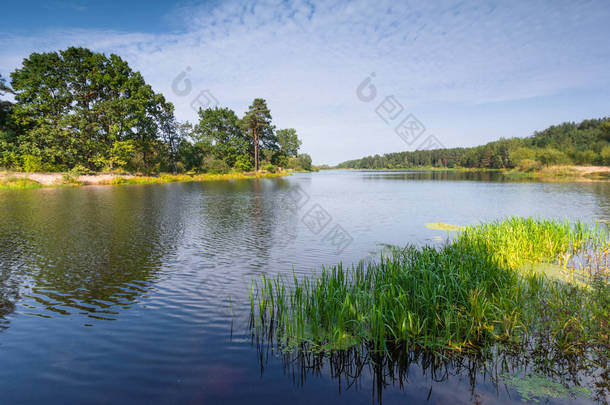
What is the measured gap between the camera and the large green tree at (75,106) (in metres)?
50.1

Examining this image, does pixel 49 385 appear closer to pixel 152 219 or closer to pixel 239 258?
pixel 239 258

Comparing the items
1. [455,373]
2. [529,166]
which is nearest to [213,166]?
[455,373]

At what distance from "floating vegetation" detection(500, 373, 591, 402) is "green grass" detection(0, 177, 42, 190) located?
54.6 m

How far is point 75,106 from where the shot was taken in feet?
175

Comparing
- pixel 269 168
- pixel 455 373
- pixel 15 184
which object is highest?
pixel 269 168

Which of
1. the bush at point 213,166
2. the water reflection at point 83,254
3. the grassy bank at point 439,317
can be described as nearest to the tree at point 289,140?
the bush at point 213,166

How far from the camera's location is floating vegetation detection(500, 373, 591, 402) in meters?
4.78

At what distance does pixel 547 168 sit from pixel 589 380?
348 feet

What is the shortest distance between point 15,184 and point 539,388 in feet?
186

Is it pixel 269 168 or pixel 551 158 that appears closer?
pixel 551 158

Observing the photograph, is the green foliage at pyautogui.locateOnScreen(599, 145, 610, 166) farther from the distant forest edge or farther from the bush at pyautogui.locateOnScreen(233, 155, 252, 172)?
the bush at pyautogui.locateOnScreen(233, 155, 252, 172)

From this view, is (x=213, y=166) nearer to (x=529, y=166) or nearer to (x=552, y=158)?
(x=529, y=166)

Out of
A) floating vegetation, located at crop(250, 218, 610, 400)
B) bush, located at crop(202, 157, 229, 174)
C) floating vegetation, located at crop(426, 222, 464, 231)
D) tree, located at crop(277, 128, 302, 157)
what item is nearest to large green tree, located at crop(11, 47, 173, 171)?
bush, located at crop(202, 157, 229, 174)

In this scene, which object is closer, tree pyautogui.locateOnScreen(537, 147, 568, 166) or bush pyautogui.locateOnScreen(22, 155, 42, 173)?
bush pyautogui.locateOnScreen(22, 155, 42, 173)
